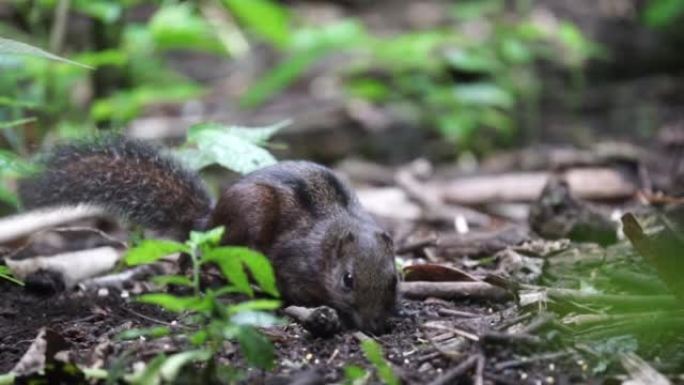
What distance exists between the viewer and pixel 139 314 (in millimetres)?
4207

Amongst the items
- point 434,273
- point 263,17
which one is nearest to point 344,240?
point 434,273

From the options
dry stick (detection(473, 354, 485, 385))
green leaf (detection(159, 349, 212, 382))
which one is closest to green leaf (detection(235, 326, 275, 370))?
green leaf (detection(159, 349, 212, 382))

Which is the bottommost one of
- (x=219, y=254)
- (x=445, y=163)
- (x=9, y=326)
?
(x=445, y=163)

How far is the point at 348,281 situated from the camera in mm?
4363

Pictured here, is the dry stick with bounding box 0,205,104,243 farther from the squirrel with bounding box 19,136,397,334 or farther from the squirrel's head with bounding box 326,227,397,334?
the squirrel's head with bounding box 326,227,397,334

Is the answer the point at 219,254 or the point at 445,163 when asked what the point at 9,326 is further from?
the point at 445,163

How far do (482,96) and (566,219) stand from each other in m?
4.79

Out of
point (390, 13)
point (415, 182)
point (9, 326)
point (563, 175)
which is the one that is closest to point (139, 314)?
point (9, 326)

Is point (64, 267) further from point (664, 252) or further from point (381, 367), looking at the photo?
point (664, 252)

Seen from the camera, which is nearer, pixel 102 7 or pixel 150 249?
pixel 150 249

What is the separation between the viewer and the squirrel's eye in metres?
4.33

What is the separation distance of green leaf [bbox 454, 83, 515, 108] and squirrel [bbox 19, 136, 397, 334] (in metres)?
5.48

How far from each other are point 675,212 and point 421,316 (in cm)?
194

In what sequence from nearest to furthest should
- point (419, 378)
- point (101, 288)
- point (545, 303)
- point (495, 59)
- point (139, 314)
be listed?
point (419, 378), point (545, 303), point (139, 314), point (101, 288), point (495, 59)
